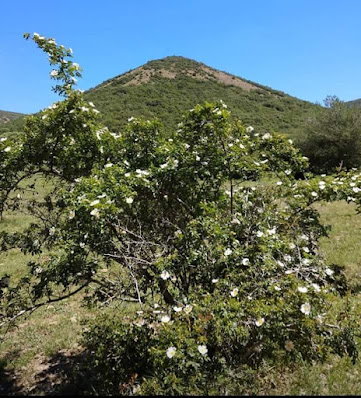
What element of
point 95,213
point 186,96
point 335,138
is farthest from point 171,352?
point 186,96

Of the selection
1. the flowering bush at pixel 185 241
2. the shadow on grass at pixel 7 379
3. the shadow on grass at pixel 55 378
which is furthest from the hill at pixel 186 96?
the flowering bush at pixel 185 241

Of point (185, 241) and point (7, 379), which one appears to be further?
point (7, 379)

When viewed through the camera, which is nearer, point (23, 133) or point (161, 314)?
point (161, 314)

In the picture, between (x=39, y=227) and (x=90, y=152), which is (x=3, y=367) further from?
(x=90, y=152)

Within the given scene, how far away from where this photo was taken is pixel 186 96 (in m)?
44.3

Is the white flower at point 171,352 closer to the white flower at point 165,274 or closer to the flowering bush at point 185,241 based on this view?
the flowering bush at point 185,241

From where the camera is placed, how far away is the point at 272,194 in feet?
12.7

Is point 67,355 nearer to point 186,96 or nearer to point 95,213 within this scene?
point 95,213

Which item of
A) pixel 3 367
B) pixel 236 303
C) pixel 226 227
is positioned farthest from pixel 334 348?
pixel 3 367

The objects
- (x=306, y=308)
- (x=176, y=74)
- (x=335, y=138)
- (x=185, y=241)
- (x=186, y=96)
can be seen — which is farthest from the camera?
(x=176, y=74)

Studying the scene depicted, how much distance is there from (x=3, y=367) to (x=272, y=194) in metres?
4.47

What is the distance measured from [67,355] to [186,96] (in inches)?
1670

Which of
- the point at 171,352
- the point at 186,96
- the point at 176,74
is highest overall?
the point at 176,74

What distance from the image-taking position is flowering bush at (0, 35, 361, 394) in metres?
2.53
